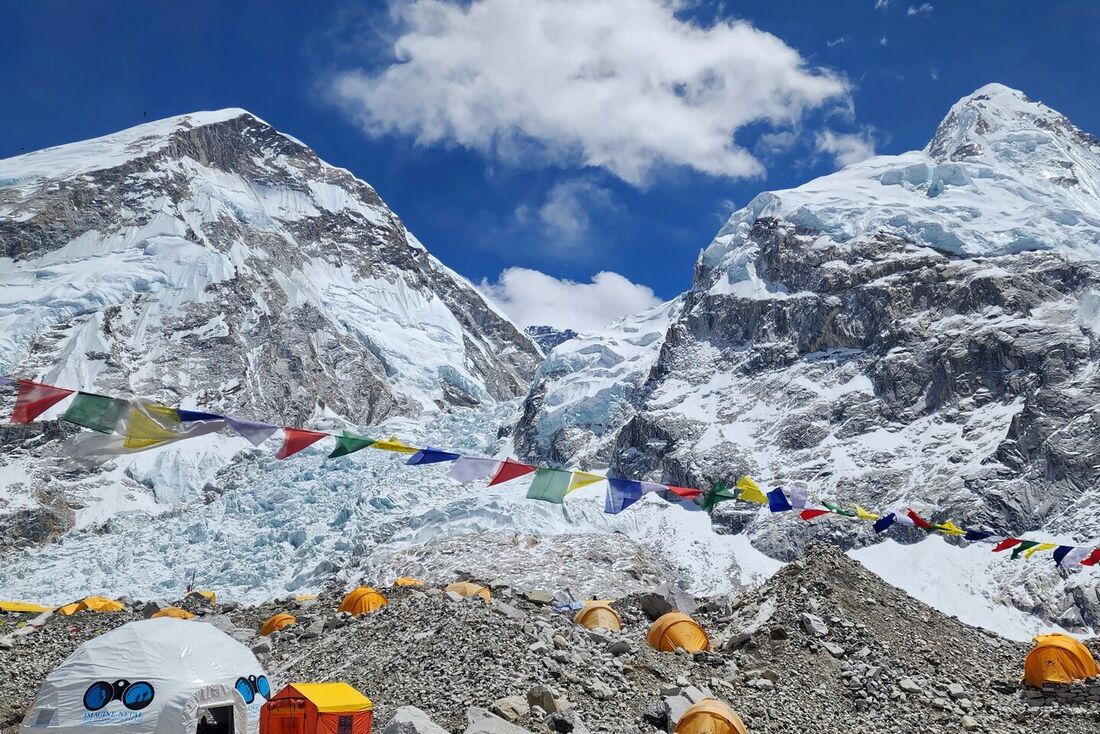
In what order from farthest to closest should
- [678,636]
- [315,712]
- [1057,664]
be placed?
[678,636]
[1057,664]
[315,712]

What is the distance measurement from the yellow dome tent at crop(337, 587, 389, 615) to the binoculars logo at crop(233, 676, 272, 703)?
424 inches

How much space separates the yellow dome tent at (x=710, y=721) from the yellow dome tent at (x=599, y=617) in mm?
9646

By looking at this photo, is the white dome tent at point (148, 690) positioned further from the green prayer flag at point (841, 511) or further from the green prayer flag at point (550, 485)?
the green prayer flag at point (841, 511)

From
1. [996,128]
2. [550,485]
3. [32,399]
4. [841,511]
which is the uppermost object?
[996,128]

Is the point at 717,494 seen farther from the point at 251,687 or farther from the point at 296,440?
the point at 251,687

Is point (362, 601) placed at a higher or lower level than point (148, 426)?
lower

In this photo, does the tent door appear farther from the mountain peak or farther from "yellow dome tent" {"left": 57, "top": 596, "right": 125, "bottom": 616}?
the mountain peak

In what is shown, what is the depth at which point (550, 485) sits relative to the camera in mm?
18938

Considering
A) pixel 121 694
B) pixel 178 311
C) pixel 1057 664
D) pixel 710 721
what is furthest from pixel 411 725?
pixel 178 311

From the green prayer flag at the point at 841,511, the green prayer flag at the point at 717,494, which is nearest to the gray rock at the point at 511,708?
the green prayer flag at the point at 717,494

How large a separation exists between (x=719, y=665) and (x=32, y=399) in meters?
13.7

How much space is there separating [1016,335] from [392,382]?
356 ft

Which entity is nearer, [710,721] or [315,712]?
[315,712]

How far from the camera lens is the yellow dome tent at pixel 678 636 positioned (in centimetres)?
2025
